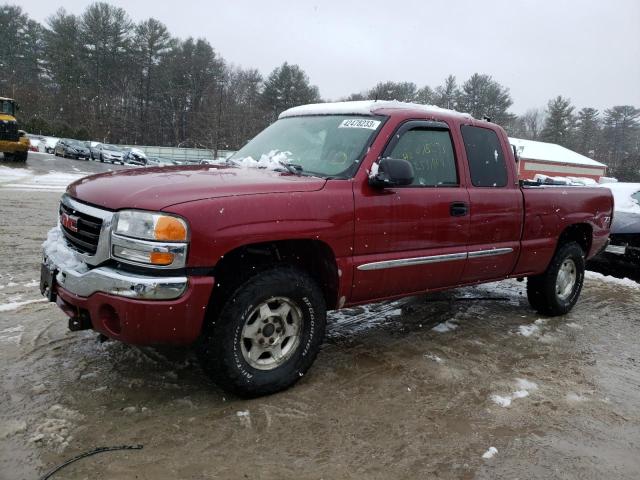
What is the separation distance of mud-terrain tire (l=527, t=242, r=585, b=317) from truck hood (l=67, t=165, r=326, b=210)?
318cm

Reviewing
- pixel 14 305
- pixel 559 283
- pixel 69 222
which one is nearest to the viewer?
pixel 69 222

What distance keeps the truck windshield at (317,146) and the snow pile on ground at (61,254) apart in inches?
54.5

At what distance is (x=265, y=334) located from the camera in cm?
330

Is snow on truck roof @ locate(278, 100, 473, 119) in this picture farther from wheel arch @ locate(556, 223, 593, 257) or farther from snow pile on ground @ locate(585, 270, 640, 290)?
snow pile on ground @ locate(585, 270, 640, 290)

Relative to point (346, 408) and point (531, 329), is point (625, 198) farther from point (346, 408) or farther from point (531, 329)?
point (346, 408)

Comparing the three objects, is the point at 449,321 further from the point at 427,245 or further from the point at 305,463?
the point at 305,463

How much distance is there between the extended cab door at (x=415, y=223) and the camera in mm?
3645

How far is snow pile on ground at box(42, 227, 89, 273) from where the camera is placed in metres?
3.12

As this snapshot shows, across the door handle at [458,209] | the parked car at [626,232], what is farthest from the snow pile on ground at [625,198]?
the door handle at [458,209]

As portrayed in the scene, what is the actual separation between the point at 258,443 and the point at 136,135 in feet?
219

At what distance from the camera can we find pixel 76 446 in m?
2.68

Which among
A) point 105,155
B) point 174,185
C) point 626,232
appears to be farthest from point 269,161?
point 105,155

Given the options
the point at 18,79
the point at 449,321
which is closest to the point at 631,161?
the point at 449,321

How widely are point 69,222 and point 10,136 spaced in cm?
2299
